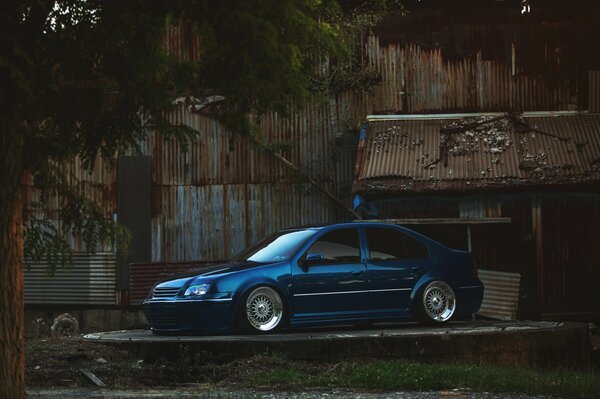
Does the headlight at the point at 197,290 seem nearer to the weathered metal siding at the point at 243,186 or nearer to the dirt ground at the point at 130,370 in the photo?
the dirt ground at the point at 130,370

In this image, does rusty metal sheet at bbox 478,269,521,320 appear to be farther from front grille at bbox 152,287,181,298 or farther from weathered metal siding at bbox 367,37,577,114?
front grille at bbox 152,287,181,298

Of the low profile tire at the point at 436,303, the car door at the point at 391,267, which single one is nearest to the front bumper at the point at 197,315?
the car door at the point at 391,267

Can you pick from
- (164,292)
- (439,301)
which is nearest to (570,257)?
(439,301)

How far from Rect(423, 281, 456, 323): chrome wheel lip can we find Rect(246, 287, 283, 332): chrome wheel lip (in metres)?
2.52

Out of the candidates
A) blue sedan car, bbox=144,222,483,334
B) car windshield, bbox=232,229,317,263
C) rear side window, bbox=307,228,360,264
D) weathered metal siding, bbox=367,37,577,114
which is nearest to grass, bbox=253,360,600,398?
blue sedan car, bbox=144,222,483,334

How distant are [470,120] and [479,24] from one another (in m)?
2.44

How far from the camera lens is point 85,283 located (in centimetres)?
2378

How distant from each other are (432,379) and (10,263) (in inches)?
203

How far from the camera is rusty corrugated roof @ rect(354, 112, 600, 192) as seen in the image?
20.7m

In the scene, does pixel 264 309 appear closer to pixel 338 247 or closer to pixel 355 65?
pixel 338 247

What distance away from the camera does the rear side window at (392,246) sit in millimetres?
16172

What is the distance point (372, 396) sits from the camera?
1082 cm

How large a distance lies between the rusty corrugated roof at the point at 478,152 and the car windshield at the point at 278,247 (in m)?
4.51

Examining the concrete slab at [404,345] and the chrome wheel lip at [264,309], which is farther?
the chrome wheel lip at [264,309]
